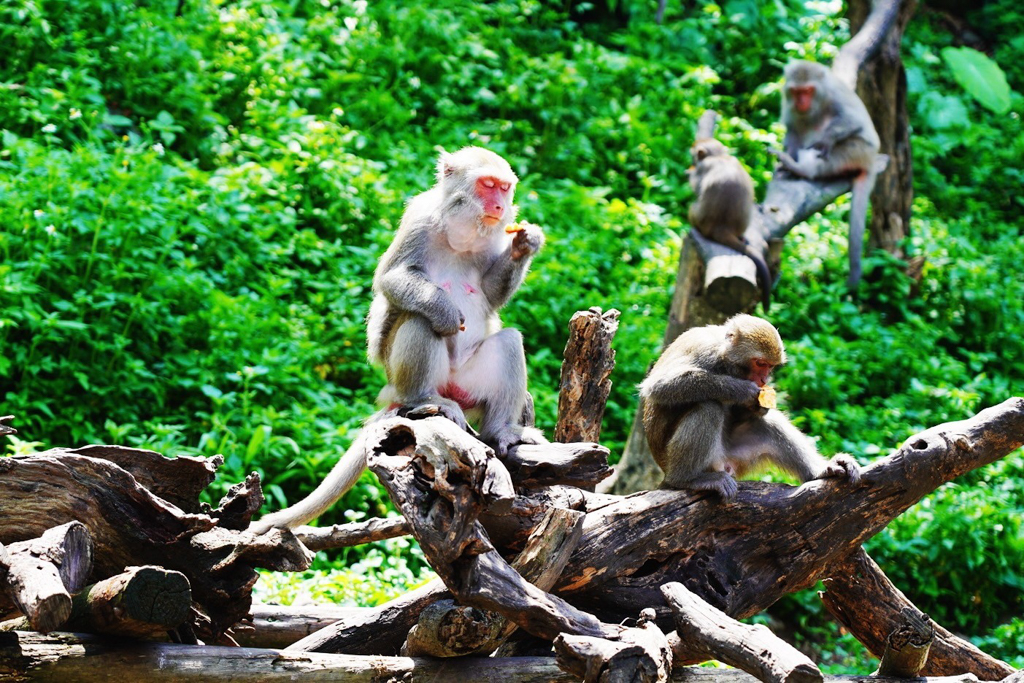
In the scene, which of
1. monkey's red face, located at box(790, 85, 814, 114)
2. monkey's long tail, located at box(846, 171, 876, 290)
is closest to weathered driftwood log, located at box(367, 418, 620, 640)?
monkey's long tail, located at box(846, 171, 876, 290)

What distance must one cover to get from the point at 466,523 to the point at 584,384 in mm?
2149

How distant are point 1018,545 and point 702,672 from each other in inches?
183

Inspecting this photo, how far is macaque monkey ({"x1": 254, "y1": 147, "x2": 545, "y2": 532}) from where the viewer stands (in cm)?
488

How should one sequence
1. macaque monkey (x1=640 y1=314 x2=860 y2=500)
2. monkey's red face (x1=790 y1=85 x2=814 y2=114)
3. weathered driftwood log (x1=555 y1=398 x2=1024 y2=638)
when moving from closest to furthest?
weathered driftwood log (x1=555 y1=398 x2=1024 y2=638), macaque monkey (x1=640 y1=314 x2=860 y2=500), monkey's red face (x1=790 y1=85 x2=814 y2=114)

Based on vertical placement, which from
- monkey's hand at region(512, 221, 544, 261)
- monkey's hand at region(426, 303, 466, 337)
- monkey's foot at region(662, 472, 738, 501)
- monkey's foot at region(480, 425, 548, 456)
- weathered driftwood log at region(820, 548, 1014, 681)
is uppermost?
monkey's hand at region(512, 221, 544, 261)

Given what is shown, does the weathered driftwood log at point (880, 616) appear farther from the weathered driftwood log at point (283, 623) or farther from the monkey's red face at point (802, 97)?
the monkey's red face at point (802, 97)

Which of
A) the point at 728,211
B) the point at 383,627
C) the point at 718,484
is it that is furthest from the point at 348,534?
the point at 728,211

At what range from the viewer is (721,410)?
5445 millimetres

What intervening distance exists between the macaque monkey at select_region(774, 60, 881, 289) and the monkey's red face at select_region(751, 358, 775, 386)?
503 cm

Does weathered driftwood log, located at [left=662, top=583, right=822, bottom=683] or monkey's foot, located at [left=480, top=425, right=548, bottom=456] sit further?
monkey's foot, located at [left=480, top=425, right=548, bottom=456]

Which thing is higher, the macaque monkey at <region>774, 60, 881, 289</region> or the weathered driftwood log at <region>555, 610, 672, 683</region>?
the macaque monkey at <region>774, 60, 881, 289</region>

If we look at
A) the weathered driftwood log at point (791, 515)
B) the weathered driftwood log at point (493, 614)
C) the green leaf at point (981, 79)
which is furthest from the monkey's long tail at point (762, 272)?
the green leaf at point (981, 79)

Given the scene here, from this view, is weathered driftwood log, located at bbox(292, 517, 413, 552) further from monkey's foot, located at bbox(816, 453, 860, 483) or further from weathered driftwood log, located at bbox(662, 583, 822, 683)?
monkey's foot, located at bbox(816, 453, 860, 483)

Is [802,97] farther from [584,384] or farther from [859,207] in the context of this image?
[584,384]
